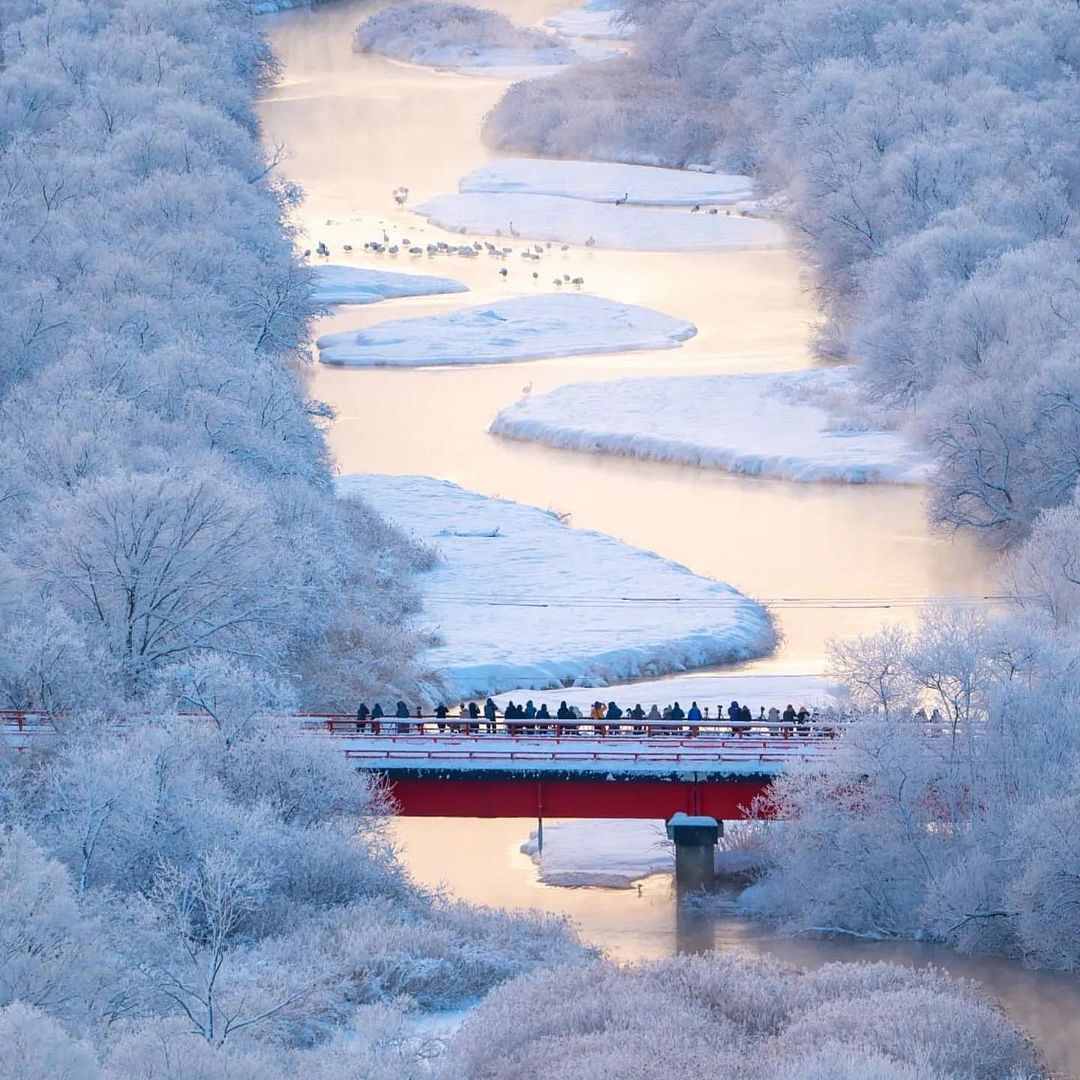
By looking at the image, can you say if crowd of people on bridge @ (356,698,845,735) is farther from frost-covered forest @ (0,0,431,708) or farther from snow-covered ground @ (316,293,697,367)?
snow-covered ground @ (316,293,697,367)

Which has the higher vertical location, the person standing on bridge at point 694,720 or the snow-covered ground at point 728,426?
the person standing on bridge at point 694,720

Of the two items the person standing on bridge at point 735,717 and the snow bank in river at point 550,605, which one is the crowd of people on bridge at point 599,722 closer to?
the person standing on bridge at point 735,717

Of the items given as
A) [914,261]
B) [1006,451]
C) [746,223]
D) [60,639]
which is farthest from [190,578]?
[746,223]

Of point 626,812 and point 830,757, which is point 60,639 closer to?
point 626,812

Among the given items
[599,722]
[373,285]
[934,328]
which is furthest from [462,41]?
[599,722]

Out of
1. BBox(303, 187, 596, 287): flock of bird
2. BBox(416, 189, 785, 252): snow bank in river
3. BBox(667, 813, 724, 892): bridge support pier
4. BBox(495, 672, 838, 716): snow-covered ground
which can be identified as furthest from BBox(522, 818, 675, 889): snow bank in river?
BBox(416, 189, 785, 252): snow bank in river

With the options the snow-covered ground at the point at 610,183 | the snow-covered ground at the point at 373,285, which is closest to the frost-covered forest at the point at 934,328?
the snow-covered ground at the point at 610,183
